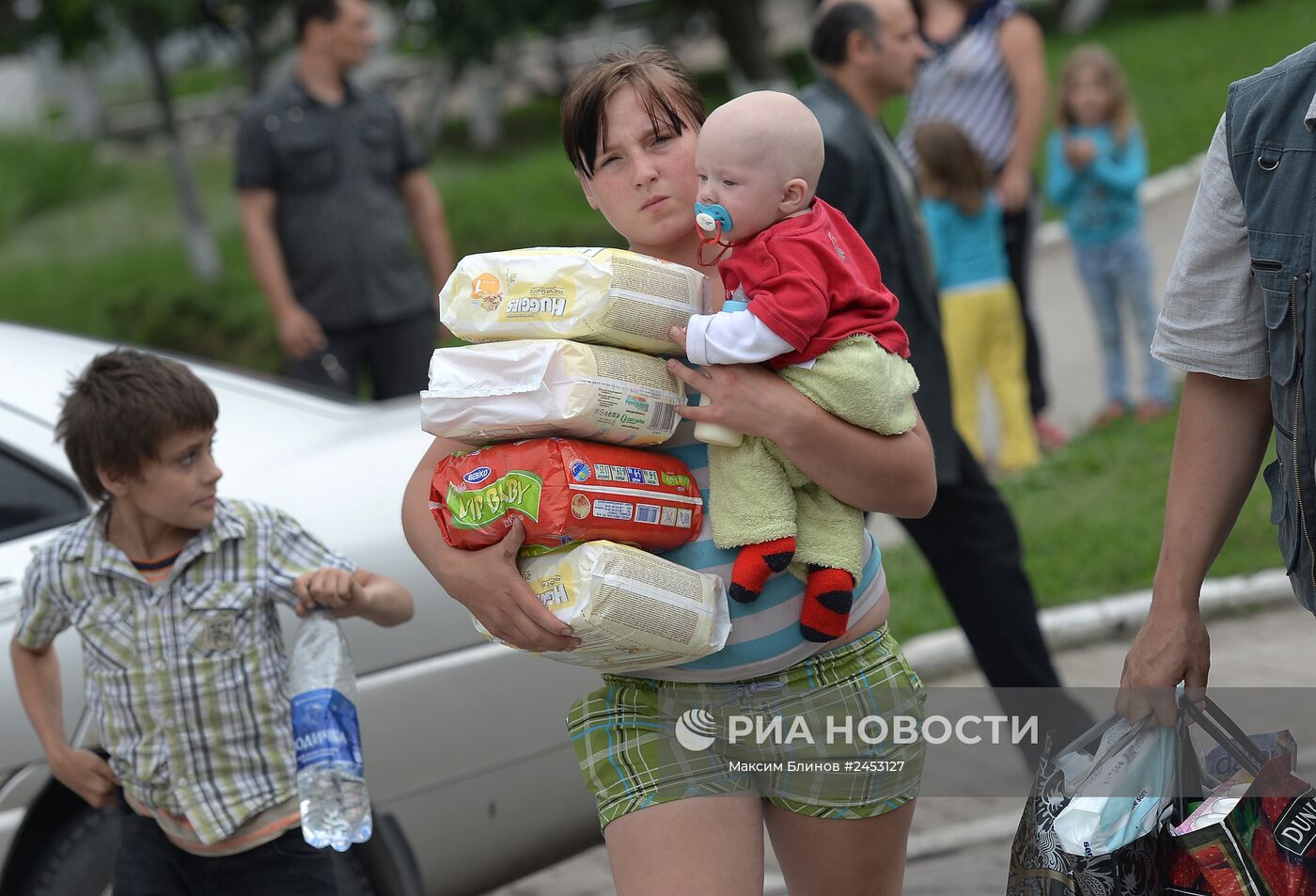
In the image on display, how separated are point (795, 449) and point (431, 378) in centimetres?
54

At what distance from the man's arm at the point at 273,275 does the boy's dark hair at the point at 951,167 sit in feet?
9.03

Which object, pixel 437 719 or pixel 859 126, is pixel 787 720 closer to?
pixel 437 719

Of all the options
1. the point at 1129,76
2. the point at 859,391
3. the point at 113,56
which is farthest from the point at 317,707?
the point at 1129,76

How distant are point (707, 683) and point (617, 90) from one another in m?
0.89

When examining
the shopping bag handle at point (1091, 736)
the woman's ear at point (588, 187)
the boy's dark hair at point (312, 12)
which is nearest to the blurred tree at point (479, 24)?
the boy's dark hair at point (312, 12)

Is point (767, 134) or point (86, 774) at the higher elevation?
point (767, 134)

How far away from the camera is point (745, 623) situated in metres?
2.35

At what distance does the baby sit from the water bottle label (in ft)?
3.12

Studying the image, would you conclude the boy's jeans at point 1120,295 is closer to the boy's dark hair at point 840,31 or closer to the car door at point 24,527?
the boy's dark hair at point 840,31

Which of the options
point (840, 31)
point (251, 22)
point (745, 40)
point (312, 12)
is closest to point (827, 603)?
point (840, 31)

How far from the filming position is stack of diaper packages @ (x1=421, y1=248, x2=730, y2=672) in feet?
7.26

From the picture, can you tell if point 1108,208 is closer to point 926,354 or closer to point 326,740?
point 926,354

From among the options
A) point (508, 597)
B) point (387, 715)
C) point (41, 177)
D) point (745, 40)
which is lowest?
point (387, 715)

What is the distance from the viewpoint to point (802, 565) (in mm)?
2346
